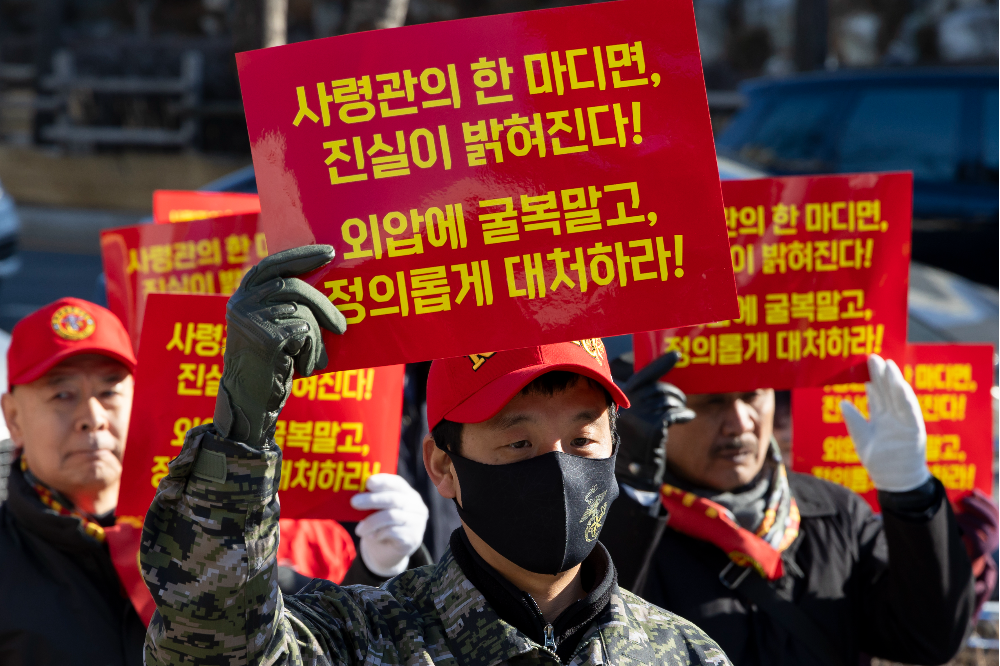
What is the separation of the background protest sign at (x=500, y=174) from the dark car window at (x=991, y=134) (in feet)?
19.4

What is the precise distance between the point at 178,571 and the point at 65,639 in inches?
50.0

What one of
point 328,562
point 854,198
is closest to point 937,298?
point 854,198

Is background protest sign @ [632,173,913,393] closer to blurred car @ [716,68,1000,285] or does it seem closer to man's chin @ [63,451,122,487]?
man's chin @ [63,451,122,487]

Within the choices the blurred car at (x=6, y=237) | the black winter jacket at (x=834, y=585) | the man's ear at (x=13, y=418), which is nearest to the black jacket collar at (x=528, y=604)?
the black winter jacket at (x=834, y=585)

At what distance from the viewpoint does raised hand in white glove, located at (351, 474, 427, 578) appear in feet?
9.23

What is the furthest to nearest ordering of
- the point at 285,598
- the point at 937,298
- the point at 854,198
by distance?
the point at 937,298
the point at 854,198
the point at 285,598

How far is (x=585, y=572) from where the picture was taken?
2.08 m

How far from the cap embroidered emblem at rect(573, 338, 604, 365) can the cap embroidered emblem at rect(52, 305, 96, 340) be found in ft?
5.47

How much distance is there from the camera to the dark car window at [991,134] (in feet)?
23.4

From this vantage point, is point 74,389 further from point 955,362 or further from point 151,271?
point 955,362

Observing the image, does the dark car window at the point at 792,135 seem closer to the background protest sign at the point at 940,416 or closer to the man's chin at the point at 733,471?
the background protest sign at the point at 940,416

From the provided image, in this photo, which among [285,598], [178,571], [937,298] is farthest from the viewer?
[937,298]

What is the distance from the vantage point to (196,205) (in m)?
3.88

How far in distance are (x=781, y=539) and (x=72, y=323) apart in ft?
6.67
